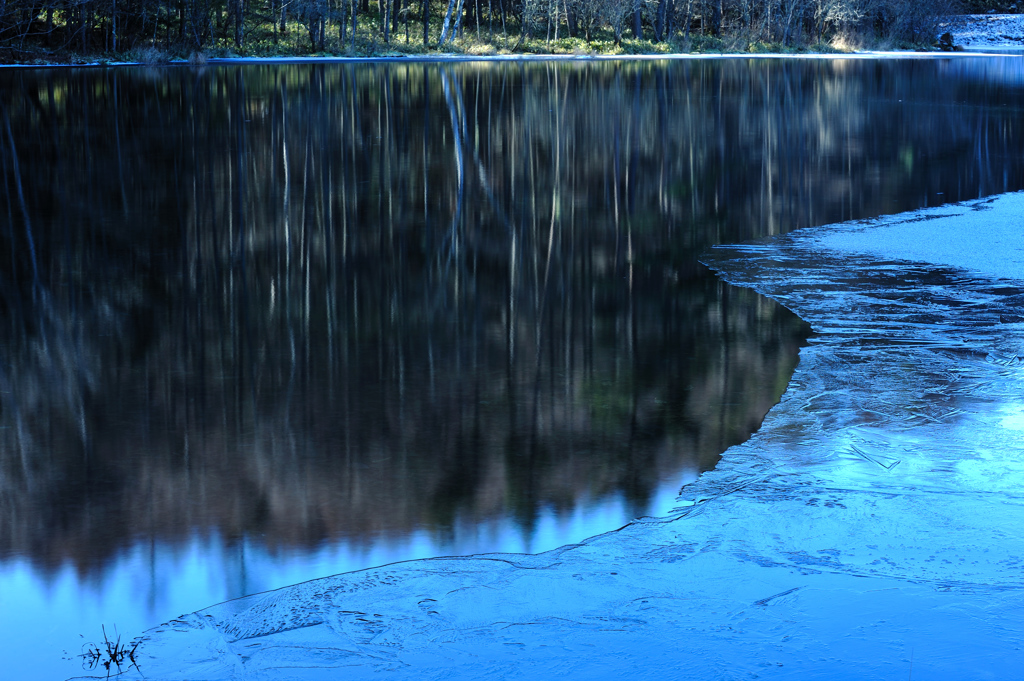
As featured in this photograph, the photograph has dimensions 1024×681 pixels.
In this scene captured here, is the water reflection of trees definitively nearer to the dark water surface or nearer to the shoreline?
the dark water surface

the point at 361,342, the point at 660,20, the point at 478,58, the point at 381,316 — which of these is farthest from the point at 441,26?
the point at 361,342

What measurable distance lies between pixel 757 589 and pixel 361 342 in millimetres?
3309

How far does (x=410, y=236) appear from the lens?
30.4ft

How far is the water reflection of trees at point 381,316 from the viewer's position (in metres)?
4.34

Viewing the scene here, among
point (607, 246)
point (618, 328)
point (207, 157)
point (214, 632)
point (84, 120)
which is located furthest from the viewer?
point (84, 120)

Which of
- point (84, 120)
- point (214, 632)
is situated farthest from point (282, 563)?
point (84, 120)

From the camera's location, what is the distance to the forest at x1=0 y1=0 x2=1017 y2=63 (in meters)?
42.1

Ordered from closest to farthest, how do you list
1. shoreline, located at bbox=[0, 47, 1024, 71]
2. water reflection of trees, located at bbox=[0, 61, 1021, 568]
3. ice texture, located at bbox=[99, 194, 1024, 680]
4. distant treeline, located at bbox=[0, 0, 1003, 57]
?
1. ice texture, located at bbox=[99, 194, 1024, 680]
2. water reflection of trees, located at bbox=[0, 61, 1021, 568]
3. shoreline, located at bbox=[0, 47, 1024, 71]
4. distant treeline, located at bbox=[0, 0, 1003, 57]

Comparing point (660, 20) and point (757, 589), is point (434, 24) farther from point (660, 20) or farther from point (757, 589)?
point (757, 589)

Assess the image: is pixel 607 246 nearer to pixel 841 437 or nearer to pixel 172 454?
pixel 841 437

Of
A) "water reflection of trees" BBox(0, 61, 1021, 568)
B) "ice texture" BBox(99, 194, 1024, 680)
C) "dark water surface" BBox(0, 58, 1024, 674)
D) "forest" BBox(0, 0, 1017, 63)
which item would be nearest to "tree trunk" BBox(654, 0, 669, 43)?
"forest" BBox(0, 0, 1017, 63)

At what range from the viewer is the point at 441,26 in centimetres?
5925

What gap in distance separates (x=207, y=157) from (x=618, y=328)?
860cm

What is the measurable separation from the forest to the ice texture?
39.1 metres
